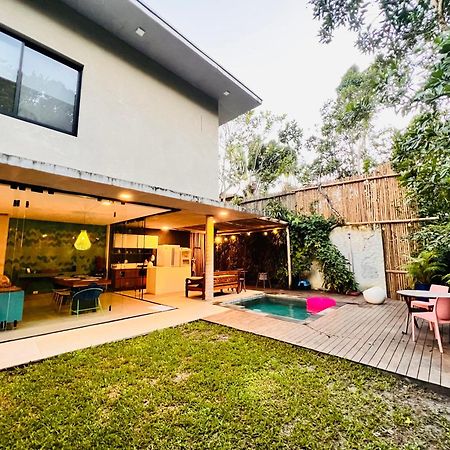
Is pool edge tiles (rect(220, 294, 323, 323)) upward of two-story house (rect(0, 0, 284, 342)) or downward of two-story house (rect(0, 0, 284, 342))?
downward

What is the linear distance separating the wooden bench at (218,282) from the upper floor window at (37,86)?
6.07 m

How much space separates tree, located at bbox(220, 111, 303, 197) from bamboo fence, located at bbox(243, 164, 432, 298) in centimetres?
840

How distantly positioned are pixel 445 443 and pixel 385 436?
19.9 inches

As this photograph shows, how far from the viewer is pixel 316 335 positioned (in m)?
4.97

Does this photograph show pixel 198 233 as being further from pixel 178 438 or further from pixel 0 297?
pixel 178 438

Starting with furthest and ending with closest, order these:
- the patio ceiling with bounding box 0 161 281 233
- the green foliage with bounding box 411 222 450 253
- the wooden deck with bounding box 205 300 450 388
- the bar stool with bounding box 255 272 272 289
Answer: the bar stool with bounding box 255 272 272 289, the green foliage with bounding box 411 222 450 253, the patio ceiling with bounding box 0 161 281 233, the wooden deck with bounding box 205 300 450 388

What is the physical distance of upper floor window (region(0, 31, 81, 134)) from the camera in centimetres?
487

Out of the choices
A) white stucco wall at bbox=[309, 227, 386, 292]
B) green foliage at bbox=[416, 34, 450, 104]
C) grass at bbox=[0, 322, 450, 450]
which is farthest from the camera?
white stucco wall at bbox=[309, 227, 386, 292]

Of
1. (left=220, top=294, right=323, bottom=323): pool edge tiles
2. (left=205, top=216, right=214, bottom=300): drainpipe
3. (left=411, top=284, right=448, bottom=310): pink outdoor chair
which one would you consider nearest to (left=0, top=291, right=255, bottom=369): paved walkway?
(left=220, top=294, right=323, bottom=323): pool edge tiles

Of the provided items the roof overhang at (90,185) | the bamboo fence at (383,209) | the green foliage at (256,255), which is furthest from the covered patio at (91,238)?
the bamboo fence at (383,209)

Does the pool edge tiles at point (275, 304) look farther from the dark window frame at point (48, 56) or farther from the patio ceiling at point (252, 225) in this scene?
the dark window frame at point (48, 56)

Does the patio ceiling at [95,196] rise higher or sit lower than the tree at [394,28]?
lower

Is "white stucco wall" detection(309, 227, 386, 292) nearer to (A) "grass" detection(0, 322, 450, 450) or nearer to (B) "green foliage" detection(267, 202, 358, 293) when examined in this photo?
(B) "green foliage" detection(267, 202, 358, 293)

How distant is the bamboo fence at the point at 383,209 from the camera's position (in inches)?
337
